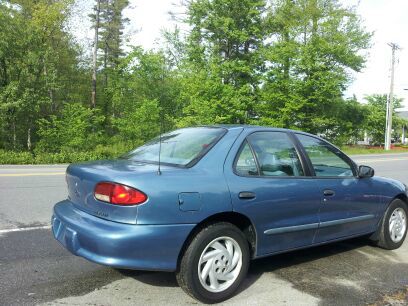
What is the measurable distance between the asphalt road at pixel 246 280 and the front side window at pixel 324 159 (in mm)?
1056

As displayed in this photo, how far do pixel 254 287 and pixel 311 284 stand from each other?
23.1 inches

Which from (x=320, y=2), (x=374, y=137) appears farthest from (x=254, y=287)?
(x=374, y=137)

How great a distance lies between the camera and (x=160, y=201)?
333 cm

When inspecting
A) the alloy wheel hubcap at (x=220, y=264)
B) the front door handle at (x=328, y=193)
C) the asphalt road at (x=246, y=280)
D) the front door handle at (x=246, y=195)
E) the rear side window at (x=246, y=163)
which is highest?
the rear side window at (x=246, y=163)

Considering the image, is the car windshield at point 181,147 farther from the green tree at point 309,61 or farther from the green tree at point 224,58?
the green tree at point 309,61

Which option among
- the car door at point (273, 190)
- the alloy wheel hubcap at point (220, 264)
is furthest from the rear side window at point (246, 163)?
the alloy wheel hubcap at point (220, 264)

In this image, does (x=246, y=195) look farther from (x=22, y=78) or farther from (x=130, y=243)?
(x=22, y=78)

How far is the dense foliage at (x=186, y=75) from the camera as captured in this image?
2467 centimetres

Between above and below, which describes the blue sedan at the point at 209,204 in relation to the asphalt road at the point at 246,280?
above

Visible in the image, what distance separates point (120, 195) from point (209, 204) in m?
0.74

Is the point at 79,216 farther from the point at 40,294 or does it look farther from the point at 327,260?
the point at 327,260

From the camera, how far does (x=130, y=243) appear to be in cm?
325

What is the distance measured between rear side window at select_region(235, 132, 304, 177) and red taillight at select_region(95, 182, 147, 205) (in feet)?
3.26

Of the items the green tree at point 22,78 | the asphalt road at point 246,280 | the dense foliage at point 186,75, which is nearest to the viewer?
the asphalt road at point 246,280
